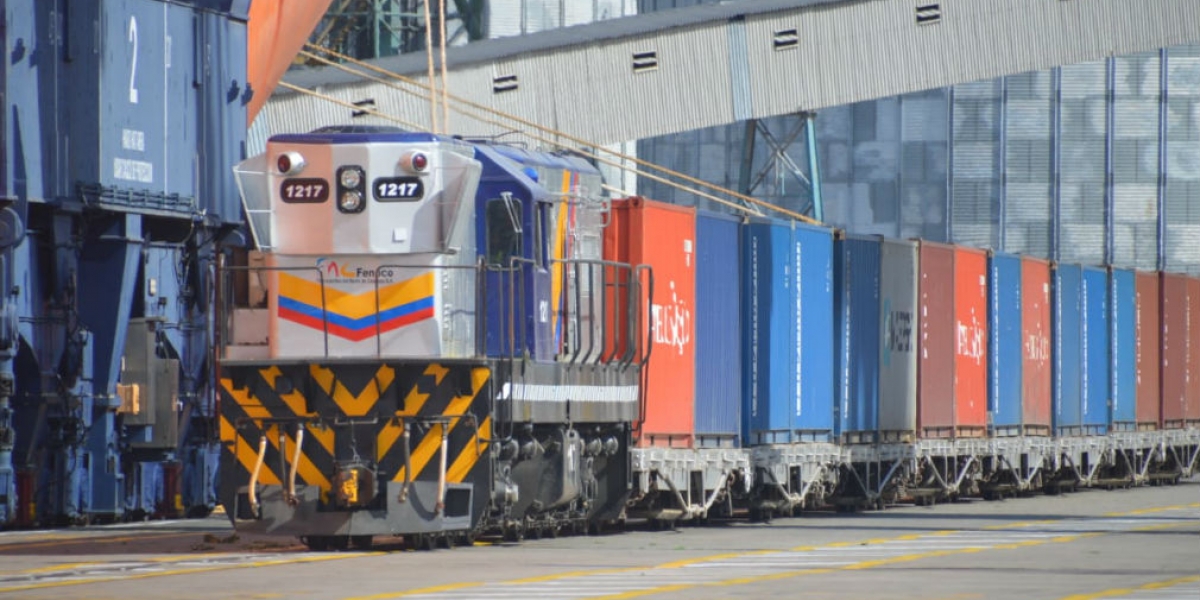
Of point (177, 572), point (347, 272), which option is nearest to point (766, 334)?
point (347, 272)

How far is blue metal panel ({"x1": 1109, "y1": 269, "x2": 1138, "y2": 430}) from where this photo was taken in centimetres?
3838

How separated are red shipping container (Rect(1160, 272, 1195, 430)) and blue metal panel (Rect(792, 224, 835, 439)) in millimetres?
15481

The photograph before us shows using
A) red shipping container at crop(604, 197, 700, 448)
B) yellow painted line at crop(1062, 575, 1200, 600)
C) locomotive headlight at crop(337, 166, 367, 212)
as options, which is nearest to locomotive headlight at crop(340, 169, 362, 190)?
locomotive headlight at crop(337, 166, 367, 212)

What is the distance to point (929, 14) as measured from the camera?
41125 millimetres

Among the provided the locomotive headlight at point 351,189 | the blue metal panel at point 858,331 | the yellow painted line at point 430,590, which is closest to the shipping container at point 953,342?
the blue metal panel at point 858,331

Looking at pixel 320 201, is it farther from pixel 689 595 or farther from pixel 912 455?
pixel 912 455

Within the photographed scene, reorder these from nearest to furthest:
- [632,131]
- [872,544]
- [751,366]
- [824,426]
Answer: [872,544] < [751,366] < [824,426] < [632,131]

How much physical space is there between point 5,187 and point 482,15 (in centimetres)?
2455

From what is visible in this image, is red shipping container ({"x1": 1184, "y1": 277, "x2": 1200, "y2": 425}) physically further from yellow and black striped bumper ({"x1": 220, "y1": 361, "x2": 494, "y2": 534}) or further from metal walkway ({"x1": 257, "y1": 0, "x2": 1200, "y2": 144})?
yellow and black striped bumper ({"x1": 220, "y1": 361, "x2": 494, "y2": 534})

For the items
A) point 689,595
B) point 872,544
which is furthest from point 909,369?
point 689,595

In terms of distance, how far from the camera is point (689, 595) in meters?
14.0

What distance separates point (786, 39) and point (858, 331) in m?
13.4

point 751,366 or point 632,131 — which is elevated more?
point 632,131

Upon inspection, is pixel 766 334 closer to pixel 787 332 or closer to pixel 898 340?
pixel 787 332
